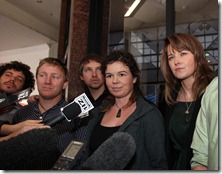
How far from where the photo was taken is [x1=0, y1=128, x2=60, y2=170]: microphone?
2.10ft

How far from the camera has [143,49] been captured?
268 cm

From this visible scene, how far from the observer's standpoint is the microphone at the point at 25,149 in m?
0.64

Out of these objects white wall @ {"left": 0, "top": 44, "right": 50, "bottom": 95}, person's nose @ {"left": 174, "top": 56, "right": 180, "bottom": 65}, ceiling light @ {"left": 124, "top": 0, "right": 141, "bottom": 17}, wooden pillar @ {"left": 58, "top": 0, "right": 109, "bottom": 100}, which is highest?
ceiling light @ {"left": 124, "top": 0, "right": 141, "bottom": 17}

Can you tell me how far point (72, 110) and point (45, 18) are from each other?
1.90m

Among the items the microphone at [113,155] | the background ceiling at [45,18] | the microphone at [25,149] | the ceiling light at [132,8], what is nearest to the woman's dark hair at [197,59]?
the microphone at [113,155]

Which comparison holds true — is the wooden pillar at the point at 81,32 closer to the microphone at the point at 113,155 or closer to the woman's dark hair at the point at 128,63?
the woman's dark hair at the point at 128,63

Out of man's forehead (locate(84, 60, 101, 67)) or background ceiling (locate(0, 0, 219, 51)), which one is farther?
background ceiling (locate(0, 0, 219, 51))

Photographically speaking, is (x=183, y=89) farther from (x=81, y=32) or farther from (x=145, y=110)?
(x=81, y=32)

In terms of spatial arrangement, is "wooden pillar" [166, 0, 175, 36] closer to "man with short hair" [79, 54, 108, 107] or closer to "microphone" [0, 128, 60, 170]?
"man with short hair" [79, 54, 108, 107]

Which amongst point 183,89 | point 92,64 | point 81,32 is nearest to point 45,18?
point 81,32

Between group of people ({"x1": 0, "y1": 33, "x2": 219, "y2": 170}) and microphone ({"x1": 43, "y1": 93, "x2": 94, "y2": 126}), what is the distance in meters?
0.15

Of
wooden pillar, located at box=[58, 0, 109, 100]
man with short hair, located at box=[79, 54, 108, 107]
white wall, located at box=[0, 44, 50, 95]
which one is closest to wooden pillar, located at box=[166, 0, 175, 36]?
wooden pillar, located at box=[58, 0, 109, 100]

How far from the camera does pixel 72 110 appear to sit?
3.17ft

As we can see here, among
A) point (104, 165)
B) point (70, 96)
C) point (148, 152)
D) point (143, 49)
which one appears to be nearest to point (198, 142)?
point (148, 152)
